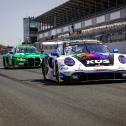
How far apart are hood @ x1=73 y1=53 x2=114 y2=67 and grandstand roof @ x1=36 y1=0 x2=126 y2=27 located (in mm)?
34119

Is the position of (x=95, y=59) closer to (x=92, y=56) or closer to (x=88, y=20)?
(x=92, y=56)

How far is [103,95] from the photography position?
930cm

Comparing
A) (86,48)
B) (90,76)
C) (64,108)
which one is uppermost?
(86,48)

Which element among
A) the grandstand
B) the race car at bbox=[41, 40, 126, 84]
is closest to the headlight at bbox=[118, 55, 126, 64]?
the race car at bbox=[41, 40, 126, 84]

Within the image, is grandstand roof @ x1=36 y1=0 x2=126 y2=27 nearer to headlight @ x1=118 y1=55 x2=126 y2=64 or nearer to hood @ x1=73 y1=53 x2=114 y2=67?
headlight @ x1=118 y1=55 x2=126 y2=64

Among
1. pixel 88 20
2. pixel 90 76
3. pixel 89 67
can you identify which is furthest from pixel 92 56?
pixel 88 20

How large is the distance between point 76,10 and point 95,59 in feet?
170

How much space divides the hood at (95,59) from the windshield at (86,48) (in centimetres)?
63

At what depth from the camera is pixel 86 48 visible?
13.1 m

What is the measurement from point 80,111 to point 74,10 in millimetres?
58091

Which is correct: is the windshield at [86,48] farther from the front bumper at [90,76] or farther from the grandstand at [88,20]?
the grandstand at [88,20]

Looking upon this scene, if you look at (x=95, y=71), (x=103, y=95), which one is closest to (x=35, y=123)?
(x=103, y=95)

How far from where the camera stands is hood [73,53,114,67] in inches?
482

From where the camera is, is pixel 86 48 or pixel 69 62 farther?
pixel 86 48
